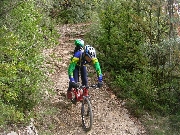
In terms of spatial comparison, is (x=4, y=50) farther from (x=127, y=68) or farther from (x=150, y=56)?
(x=127, y=68)

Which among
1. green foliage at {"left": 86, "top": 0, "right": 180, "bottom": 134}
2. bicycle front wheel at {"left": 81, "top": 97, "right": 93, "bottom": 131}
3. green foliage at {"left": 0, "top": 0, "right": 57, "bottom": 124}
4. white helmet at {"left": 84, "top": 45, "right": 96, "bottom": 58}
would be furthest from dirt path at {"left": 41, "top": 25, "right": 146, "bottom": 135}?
white helmet at {"left": 84, "top": 45, "right": 96, "bottom": 58}

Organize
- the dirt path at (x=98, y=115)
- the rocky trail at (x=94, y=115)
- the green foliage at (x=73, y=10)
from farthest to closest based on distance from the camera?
the green foliage at (x=73, y=10), the dirt path at (x=98, y=115), the rocky trail at (x=94, y=115)

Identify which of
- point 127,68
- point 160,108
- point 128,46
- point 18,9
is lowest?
point 160,108

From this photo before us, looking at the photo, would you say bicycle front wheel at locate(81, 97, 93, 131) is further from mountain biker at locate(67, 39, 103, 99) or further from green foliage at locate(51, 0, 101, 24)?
green foliage at locate(51, 0, 101, 24)

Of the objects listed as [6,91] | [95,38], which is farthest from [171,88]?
[6,91]

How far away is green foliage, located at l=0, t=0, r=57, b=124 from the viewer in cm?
684

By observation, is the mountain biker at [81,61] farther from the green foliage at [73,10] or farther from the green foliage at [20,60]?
the green foliage at [73,10]

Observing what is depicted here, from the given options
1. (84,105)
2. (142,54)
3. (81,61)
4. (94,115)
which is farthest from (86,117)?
(142,54)

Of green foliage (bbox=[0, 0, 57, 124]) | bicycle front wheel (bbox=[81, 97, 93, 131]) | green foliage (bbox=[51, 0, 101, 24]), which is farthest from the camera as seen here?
green foliage (bbox=[51, 0, 101, 24])

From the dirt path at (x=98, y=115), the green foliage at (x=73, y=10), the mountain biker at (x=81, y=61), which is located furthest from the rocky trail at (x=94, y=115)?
the green foliage at (x=73, y=10)

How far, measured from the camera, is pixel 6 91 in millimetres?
7008

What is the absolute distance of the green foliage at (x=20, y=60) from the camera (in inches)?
269

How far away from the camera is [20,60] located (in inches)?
299

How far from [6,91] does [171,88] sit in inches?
248
